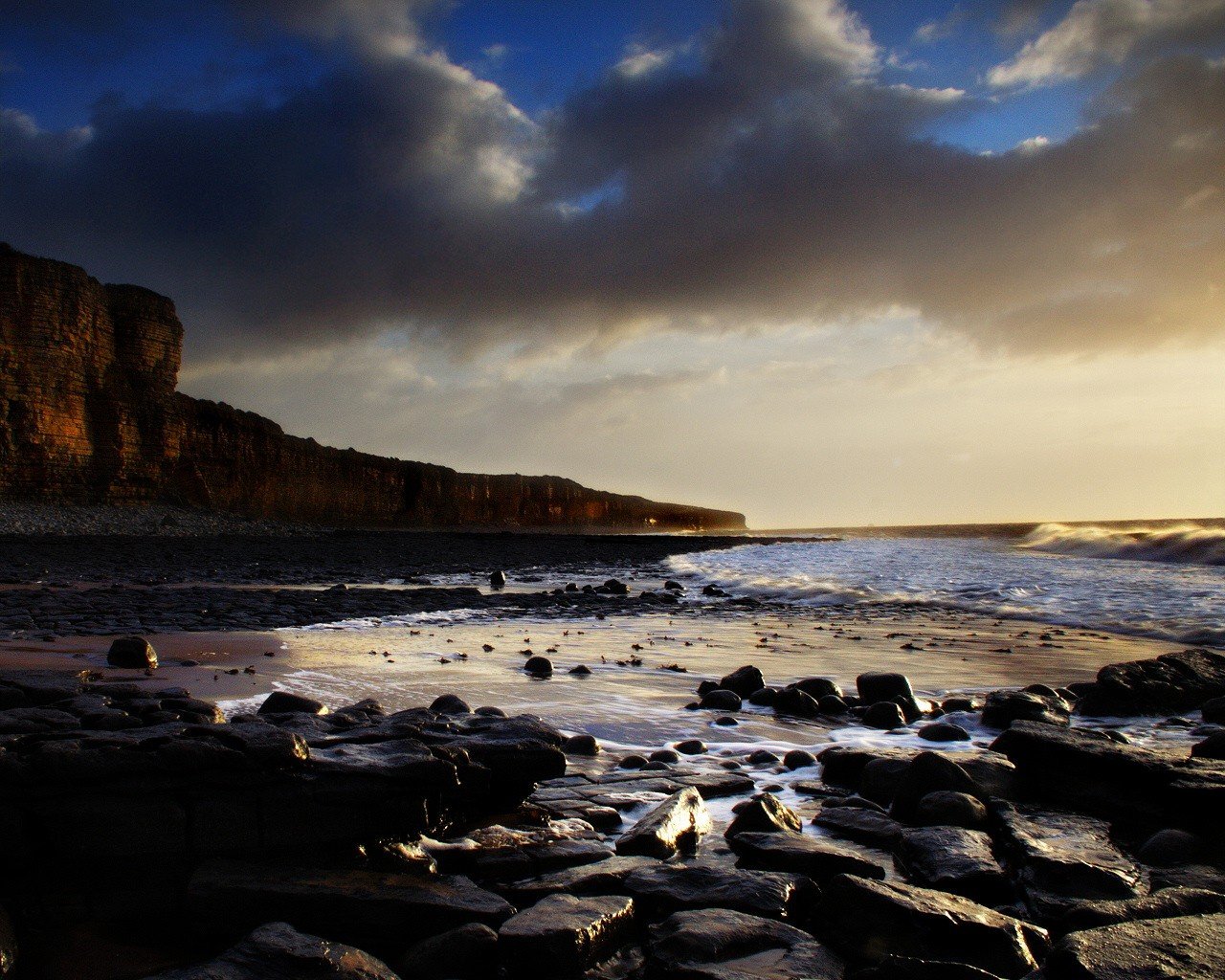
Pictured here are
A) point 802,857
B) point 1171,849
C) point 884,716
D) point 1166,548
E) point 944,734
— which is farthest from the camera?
point 1166,548

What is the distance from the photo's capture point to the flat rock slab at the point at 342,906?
2.21m

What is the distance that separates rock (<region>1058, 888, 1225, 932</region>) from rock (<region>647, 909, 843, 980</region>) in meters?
0.77

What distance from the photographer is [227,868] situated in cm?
237

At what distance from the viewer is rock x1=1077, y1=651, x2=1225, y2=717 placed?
5.36 meters

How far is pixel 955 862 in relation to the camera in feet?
8.67

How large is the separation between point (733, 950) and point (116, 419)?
47.5 metres

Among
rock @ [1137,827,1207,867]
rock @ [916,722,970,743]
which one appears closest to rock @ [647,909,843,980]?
rock @ [1137,827,1207,867]

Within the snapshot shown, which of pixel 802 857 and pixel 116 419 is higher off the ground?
pixel 116 419

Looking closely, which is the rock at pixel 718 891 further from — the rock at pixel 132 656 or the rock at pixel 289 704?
the rock at pixel 132 656

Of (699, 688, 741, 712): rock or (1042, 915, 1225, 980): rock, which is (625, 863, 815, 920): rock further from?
(699, 688, 741, 712): rock

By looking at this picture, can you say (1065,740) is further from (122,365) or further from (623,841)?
(122,365)

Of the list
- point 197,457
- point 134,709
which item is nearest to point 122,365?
A: point 197,457

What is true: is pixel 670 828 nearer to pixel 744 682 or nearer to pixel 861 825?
pixel 861 825

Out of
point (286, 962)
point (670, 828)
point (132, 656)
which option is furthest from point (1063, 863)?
point (132, 656)
